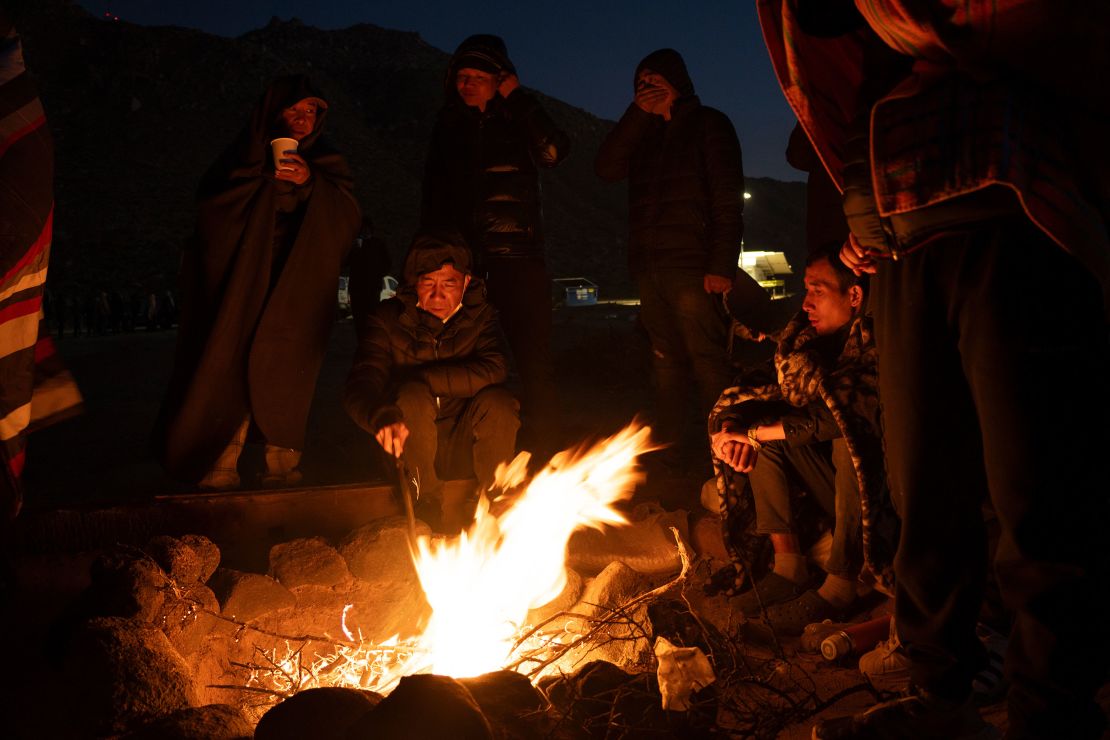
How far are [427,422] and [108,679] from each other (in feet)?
6.47

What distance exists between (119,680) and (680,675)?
1.50m

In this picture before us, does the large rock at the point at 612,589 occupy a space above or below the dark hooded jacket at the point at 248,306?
below

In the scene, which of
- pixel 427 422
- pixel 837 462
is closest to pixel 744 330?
pixel 837 462

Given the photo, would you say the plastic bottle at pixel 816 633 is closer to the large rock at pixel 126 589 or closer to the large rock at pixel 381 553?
the large rock at pixel 381 553

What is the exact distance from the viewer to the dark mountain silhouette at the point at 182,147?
42969 millimetres

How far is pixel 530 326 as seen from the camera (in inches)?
185

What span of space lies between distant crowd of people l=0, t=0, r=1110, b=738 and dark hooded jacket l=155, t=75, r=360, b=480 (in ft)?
0.05

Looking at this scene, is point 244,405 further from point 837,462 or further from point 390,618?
point 837,462

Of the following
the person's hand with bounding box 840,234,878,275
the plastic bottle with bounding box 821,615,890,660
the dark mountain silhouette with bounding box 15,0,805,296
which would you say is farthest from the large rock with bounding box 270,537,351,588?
the dark mountain silhouette with bounding box 15,0,805,296

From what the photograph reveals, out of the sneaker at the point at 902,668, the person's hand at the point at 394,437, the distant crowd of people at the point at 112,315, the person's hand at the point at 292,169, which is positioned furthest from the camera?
the distant crowd of people at the point at 112,315

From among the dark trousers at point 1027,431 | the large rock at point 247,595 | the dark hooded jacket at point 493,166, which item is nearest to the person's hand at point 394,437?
the large rock at point 247,595

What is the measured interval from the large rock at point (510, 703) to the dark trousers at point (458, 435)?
1.77 meters

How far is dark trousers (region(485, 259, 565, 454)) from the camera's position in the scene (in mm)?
4688

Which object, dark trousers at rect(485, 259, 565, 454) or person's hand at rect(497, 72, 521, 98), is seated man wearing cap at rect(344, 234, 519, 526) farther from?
person's hand at rect(497, 72, 521, 98)
